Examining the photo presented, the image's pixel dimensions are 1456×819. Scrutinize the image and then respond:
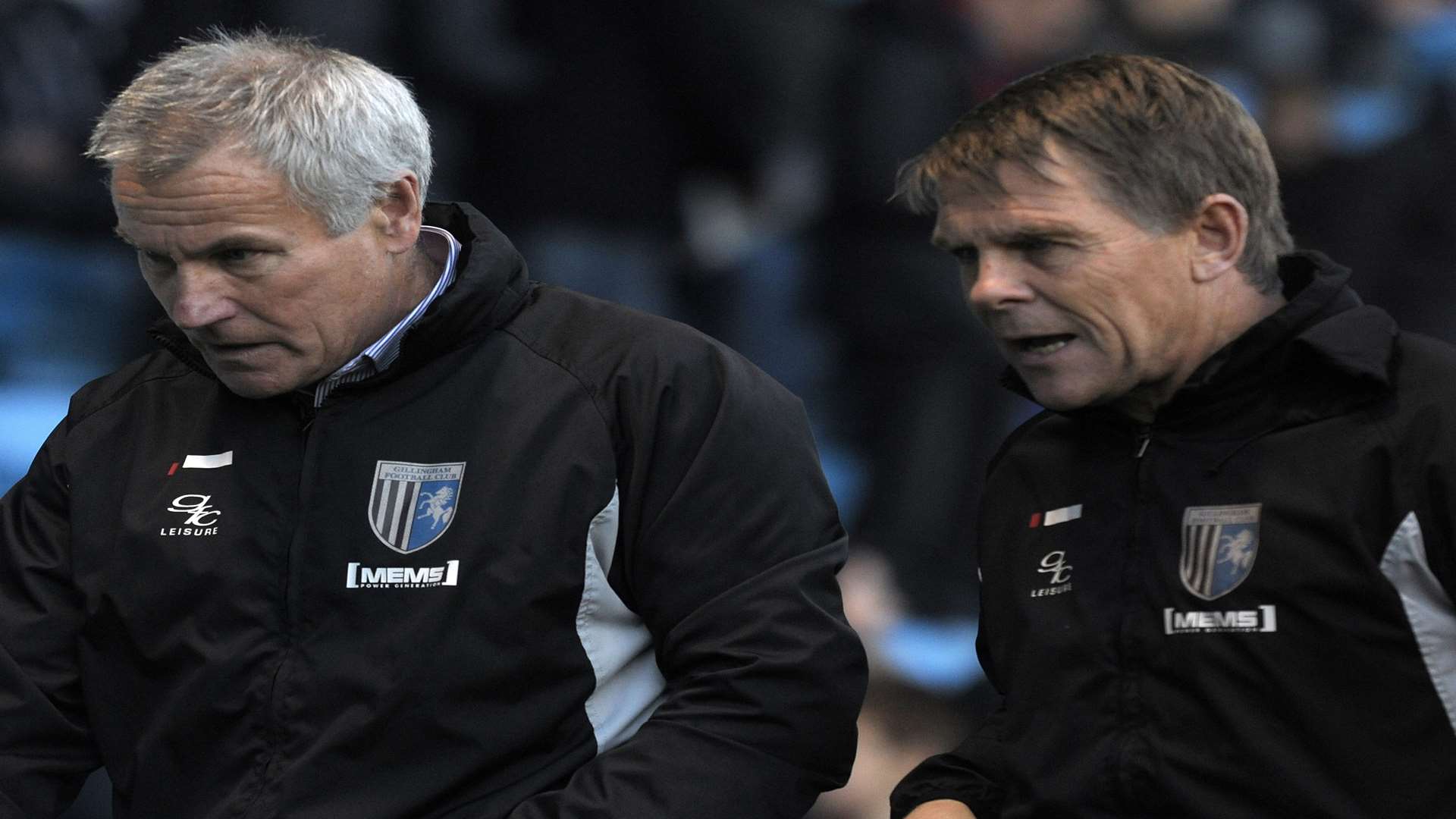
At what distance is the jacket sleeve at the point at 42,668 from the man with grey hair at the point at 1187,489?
117 centimetres

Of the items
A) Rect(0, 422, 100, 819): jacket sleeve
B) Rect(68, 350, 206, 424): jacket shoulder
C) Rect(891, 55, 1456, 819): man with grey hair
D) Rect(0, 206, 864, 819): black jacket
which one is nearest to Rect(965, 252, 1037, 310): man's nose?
Rect(891, 55, 1456, 819): man with grey hair

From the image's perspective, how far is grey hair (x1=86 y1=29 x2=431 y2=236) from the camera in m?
2.69

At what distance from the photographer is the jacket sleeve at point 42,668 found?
2838 millimetres

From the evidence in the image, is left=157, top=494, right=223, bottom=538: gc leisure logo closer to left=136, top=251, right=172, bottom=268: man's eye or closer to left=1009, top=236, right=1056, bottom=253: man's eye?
left=136, top=251, right=172, bottom=268: man's eye

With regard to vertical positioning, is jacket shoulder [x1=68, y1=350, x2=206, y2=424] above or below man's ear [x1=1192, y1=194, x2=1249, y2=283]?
below

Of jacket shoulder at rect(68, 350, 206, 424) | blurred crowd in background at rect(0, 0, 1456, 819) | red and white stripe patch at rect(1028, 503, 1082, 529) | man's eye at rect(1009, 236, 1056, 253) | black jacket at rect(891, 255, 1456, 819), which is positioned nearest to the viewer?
black jacket at rect(891, 255, 1456, 819)

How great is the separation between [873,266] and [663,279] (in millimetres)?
585

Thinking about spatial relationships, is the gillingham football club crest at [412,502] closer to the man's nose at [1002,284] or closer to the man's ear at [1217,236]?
the man's nose at [1002,284]

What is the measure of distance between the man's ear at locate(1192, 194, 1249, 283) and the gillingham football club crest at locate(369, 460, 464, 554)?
1.01 meters

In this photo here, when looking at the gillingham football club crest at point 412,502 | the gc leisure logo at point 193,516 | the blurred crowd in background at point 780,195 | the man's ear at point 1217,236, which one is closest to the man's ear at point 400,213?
the gillingham football club crest at point 412,502

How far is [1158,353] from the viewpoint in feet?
8.64

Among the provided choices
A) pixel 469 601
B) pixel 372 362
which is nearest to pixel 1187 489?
pixel 469 601

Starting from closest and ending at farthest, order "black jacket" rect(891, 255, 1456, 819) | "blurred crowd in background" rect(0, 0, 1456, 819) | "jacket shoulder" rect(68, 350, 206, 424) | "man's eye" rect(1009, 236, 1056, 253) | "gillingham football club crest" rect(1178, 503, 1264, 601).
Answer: "black jacket" rect(891, 255, 1456, 819) → "gillingham football club crest" rect(1178, 503, 1264, 601) → "man's eye" rect(1009, 236, 1056, 253) → "jacket shoulder" rect(68, 350, 206, 424) → "blurred crowd in background" rect(0, 0, 1456, 819)

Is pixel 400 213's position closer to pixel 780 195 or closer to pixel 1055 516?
pixel 1055 516
